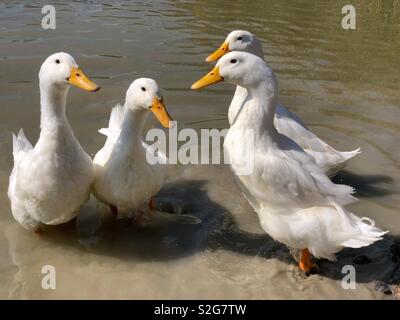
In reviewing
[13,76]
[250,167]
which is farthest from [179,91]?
[250,167]

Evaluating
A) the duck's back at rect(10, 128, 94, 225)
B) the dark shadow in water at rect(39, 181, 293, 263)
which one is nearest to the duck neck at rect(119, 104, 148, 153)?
the duck's back at rect(10, 128, 94, 225)

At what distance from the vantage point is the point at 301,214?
14.3 feet

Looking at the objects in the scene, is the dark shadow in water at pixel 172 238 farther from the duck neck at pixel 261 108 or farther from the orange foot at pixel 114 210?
the duck neck at pixel 261 108

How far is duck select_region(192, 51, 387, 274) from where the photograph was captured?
428 centimetres

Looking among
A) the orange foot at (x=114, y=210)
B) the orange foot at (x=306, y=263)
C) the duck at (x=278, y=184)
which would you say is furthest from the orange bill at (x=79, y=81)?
the orange foot at (x=306, y=263)

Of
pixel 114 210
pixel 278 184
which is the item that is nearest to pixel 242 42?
pixel 278 184

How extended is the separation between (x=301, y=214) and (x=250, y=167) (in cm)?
59

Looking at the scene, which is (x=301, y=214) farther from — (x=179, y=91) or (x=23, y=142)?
(x=179, y=91)

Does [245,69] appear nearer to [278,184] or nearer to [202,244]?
[278,184]

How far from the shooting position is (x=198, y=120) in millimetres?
7355

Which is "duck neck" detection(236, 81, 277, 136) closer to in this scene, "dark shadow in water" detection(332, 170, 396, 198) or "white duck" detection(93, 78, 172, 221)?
"white duck" detection(93, 78, 172, 221)

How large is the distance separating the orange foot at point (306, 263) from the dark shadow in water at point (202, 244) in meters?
0.10

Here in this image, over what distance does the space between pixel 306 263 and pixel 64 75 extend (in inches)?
104

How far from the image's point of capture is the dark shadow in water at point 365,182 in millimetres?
5832
